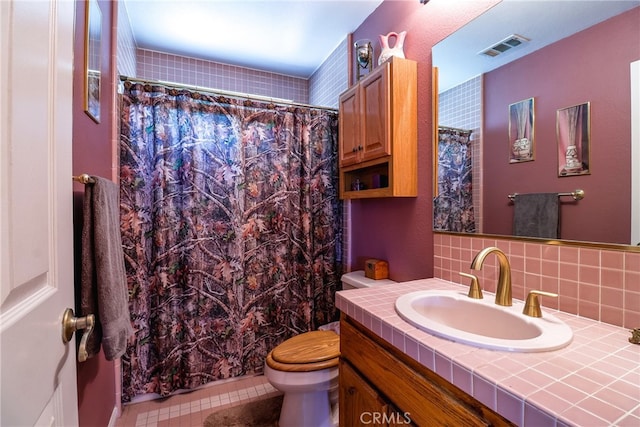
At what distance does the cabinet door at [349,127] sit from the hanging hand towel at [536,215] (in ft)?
3.09

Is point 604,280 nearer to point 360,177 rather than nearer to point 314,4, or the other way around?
point 360,177

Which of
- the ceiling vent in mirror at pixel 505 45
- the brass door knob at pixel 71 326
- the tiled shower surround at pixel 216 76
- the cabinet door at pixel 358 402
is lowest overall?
the cabinet door at pixel 358 402

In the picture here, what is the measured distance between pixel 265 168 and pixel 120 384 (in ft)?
5.22

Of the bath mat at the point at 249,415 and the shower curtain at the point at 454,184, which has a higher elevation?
the shower curtain at the point at 454,184

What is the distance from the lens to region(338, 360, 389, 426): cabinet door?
34.8 inches

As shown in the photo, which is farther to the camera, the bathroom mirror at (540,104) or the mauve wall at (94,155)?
the mauve wall at (94,155)

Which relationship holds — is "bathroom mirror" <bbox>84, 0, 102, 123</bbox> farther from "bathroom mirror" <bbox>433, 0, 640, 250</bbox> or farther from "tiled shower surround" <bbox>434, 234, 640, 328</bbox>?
"tiled shower surround" <bbox>434, 234, 640, 328</bbox>

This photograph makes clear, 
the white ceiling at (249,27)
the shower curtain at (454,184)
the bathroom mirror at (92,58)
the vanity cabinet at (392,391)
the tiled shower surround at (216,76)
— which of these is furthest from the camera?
the tiled shower surround at (216,76)

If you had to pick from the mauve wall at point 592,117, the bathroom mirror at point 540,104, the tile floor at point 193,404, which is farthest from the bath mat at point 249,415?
the mauve wall at point 592,117

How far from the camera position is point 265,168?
6.72 ft

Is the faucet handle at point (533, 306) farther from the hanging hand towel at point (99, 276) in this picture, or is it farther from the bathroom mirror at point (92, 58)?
the bathroom mirror at point (92, 58)

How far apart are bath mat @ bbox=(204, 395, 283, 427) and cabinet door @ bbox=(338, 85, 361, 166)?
1.59 meters

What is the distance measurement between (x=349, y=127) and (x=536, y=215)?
1.17m

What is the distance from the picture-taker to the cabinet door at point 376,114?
1.50 m
